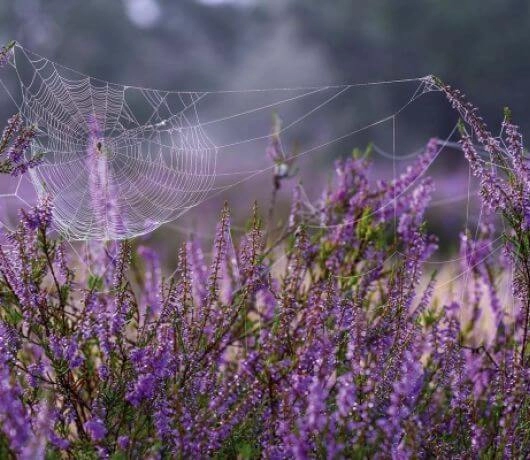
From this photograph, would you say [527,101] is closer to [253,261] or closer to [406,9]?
[406,9]

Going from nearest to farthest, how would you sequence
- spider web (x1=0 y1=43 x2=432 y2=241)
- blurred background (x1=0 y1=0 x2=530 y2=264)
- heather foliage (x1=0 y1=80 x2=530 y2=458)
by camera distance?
heather foliage (x1=0 y1=80 x2=530 y2=458)
spider web (x1=0 y1=43 x2=432 y2=241)
blurred background (x1=0 y1=0 x2=530 y2=264)

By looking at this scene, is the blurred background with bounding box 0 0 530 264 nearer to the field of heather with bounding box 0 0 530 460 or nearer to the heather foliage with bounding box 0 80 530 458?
the field of heather with bounding box 0 0 530 460

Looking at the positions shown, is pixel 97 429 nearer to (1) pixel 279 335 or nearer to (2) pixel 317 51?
(1) pixel 279 335

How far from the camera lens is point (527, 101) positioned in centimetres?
2930

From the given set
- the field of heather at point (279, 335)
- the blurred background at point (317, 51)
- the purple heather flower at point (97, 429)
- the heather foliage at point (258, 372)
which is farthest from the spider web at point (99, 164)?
the blurred background at point (317, 51)

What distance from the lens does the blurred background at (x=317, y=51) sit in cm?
2948

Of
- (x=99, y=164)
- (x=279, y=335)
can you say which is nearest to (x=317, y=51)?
(x=99, y=164)

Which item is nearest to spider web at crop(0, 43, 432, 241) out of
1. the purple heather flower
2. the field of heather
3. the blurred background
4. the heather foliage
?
the field of heather

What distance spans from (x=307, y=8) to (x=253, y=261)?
113ft

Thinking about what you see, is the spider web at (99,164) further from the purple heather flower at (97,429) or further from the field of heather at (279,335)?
the purple heather flower at (97,429)


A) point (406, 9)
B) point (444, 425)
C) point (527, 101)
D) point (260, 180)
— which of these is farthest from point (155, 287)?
point (406, 9)

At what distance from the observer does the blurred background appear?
96.7ft

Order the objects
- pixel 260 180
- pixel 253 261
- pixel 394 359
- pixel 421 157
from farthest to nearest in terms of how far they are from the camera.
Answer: pixel 260 180 → pixel 421 157 → pixel 253 261 → pixel 394 359

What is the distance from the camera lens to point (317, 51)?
117ft
